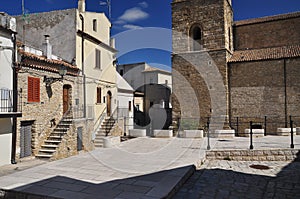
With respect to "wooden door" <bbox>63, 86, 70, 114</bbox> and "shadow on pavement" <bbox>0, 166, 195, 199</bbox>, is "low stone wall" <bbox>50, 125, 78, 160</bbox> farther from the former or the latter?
"shadow on pavement" <bbox>0, 166, 195, 199</bbox>

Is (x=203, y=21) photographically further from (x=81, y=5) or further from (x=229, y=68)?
(x=81, y=5)

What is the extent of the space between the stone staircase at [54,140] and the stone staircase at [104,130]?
322 centimetres

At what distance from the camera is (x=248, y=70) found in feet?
53.0

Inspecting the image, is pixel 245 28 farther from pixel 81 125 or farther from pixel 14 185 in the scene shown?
pixel 14 185

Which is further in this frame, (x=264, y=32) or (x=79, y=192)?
(x=264, y=32)

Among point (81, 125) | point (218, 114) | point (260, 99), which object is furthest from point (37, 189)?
point (260, 99)

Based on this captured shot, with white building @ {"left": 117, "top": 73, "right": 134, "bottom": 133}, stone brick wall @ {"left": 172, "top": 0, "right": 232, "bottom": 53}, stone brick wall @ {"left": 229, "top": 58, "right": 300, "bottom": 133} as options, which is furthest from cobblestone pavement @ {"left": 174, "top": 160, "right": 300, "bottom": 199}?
Answer: white building @ {"left": 117, "top": 73, "right": 134, "bottom": 133}

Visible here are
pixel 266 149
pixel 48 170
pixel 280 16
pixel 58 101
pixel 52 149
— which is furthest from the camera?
pixel 280 16

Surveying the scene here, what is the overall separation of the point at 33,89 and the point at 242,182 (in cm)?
1010

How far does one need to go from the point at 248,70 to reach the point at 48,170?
14010 mm

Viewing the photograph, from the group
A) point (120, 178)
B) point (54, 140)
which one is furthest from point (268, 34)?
point (120, 178)

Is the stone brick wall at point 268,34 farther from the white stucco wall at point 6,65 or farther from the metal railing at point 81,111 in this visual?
the white stucco wall at point 6,65

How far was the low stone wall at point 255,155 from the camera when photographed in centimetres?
864

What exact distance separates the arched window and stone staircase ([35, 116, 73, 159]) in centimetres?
1019
